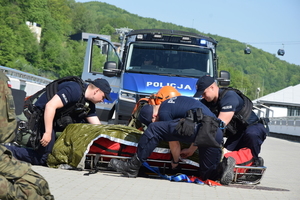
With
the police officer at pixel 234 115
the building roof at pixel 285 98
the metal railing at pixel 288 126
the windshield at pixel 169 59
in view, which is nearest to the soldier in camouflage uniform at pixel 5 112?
the police officer at pixel 234 115

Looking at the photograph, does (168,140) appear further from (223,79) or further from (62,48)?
(62,48)

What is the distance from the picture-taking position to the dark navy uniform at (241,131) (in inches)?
301

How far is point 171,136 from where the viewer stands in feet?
23.2

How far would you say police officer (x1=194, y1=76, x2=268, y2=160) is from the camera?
7637mm

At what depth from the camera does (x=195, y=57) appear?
12.7 meters

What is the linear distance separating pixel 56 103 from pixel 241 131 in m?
2.91

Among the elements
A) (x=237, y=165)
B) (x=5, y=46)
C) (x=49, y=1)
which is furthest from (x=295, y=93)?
(x=49, y=1)

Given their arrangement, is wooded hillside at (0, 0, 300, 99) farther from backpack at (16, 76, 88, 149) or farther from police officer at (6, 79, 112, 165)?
police officer at (6, 79, 112, 165)

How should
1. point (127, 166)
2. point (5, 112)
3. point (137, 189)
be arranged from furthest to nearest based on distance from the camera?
point (127, 166) → point (137, 189) → point (5, 112)

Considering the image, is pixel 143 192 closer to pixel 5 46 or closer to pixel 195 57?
pixel 195 57

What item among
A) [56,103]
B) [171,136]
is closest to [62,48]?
[56,103]

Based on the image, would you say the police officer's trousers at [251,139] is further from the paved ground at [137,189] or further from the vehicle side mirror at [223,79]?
the vehicle side mirror at [223,79]

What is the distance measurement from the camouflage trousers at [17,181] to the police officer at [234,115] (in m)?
4.00

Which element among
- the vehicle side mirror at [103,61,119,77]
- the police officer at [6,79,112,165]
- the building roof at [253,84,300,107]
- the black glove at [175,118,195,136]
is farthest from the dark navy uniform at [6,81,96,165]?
the building roof at [253,84,300,107]
